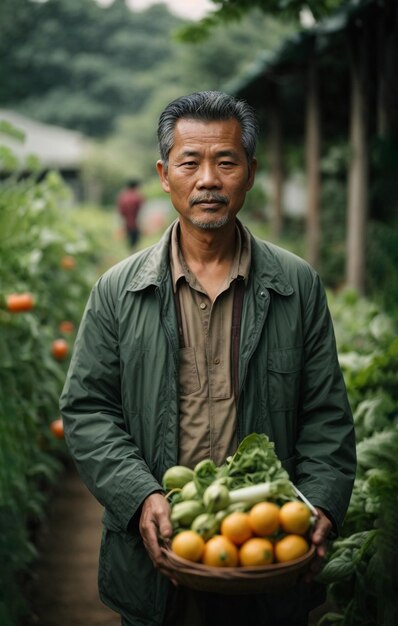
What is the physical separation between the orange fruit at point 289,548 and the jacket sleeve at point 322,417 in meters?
0.36

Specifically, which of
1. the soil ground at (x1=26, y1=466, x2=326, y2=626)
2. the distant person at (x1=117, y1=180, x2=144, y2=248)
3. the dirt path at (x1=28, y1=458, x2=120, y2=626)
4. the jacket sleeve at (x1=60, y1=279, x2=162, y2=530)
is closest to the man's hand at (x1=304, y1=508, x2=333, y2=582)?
the jacket sleeve at (x1=60, y1=279, x2=162, y2=530)

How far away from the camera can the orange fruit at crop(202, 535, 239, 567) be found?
213 cm

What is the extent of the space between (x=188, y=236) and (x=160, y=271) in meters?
0.18

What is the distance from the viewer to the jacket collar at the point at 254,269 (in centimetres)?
271

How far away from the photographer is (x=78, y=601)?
4629 mm

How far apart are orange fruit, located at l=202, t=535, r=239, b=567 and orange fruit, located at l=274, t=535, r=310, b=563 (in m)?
0.12

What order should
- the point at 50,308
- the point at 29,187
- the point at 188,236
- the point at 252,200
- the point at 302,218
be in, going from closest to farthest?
the point at 188,236 < the point at 50,308 < the point at 29,187 < the point at 302,218 < the point at 252,200

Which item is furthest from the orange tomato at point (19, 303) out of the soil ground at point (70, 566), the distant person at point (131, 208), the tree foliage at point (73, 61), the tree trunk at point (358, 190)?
the tree foliage at point (73, 61)

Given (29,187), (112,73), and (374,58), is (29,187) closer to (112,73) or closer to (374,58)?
(374,58)

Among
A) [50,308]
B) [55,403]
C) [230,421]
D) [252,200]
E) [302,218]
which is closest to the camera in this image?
[230,421]

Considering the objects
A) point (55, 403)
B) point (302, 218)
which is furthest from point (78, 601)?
point (302, 218)

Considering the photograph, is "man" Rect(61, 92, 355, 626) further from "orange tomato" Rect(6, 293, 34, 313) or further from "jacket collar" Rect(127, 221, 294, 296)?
"orange tomato" Rect(6, 293, 34, 313)

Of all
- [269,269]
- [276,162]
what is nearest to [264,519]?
[269,269]

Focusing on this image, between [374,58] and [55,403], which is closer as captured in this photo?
[55,403]
